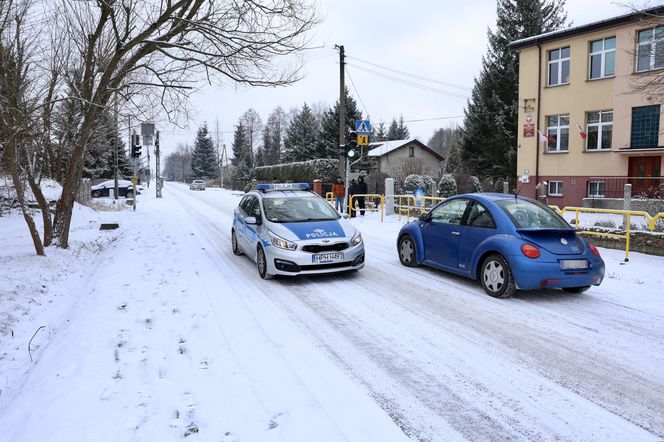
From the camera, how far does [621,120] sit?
22.3 meters

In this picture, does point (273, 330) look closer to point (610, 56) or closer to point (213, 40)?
point (213, 40)

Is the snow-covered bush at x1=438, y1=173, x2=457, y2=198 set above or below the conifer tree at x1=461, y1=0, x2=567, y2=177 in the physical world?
below

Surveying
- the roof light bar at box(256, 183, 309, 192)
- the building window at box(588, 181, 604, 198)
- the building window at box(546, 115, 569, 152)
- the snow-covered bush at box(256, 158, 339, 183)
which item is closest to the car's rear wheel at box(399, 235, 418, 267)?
the roof light bar at box(256, 183, 309, 192)

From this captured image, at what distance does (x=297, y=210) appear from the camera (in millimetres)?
9258

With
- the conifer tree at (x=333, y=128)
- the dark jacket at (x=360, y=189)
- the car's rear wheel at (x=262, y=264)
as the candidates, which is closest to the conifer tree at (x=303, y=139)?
the conifer tree at (x=333, y=128)

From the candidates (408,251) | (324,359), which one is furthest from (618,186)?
(324,359)

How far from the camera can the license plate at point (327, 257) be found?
794 centimetres

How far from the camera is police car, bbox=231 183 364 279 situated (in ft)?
26.0

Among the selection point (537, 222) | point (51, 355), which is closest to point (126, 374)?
point (51, 355)

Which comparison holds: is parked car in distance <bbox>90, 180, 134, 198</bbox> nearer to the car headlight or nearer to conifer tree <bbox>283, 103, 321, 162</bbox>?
conifer tree <bbox>283, 103, 321, 162</bbox>

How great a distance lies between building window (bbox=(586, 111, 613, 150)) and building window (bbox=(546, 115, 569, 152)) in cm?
113

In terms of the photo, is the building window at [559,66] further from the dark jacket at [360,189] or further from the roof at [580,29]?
the dark jacket at [360,189]

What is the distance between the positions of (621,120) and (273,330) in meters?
22.5

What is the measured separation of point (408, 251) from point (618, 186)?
55.0 ft
